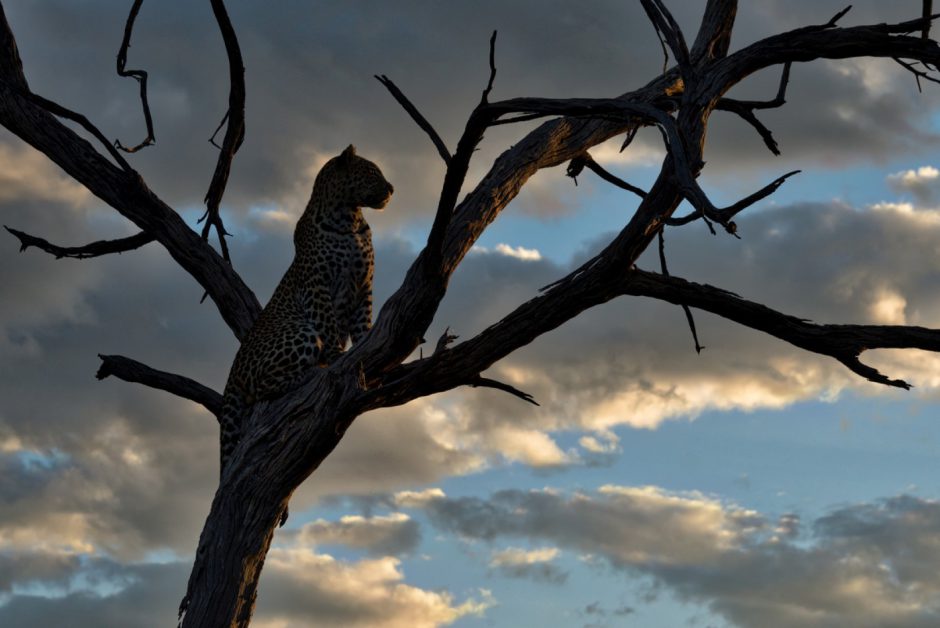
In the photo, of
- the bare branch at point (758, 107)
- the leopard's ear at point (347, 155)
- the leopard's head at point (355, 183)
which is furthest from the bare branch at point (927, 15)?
the leopard's ear at point (347, 155)

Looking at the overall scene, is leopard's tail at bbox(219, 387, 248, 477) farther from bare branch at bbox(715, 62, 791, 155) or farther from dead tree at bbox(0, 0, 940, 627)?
bare branch at bbox(715, 62, 791, 155)

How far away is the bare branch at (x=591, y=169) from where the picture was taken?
1101 centimetres

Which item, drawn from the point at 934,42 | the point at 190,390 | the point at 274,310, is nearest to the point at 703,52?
the point at 934,42

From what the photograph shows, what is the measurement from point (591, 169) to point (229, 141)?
4.10 meters

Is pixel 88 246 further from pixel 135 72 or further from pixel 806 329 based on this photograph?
pixel 806 329

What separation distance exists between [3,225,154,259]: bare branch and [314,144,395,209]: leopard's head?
2.69 metres

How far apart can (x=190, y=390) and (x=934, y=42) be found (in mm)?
7572

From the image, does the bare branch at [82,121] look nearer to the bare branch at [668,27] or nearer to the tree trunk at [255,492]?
the tree trunk at [255,492]

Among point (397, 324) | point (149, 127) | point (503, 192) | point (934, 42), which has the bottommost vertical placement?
point (397, 324)

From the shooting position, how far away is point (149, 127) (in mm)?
12500

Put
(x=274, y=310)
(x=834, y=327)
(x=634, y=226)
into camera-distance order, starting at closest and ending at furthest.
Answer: (x=634, y=226)
(x=834, y=327)
(x=274, y=310)

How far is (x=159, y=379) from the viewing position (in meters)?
11.2

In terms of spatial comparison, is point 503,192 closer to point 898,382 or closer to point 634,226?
point 634,226

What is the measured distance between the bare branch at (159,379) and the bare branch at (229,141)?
1.50 meters
